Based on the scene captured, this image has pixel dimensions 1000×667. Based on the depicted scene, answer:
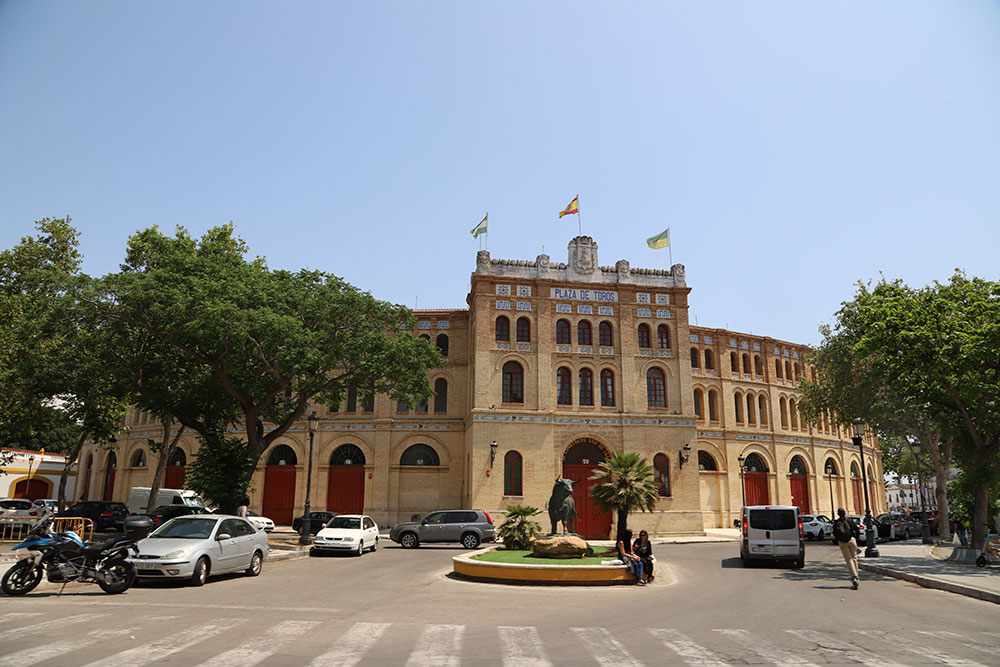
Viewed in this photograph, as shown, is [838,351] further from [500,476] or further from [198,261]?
[198,261]

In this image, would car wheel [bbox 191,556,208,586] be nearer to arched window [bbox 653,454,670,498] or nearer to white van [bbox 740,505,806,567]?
white van [bbox 740,505,806,567]

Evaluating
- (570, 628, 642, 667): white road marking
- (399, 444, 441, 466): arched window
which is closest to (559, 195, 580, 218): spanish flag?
(399, 444, 441, 466): arched window

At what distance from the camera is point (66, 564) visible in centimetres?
1191

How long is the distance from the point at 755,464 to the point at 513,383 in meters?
18.1

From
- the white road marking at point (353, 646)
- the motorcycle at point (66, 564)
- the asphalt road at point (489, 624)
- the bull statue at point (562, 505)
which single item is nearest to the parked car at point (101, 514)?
the asphalt road at point (489, 624)

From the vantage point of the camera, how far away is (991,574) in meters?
16.9

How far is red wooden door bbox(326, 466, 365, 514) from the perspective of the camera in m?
36.0

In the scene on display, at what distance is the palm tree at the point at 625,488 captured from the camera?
62.5ft

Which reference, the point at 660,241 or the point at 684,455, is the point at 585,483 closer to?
the point at 684,455

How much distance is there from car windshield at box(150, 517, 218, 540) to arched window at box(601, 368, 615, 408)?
75.9ft

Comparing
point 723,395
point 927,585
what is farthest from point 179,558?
point 723,395

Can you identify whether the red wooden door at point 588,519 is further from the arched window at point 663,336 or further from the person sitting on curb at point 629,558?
the person sitting on curb at point 629,558

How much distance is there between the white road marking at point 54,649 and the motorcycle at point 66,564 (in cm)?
402

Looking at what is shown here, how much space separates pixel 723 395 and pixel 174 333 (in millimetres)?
31794
